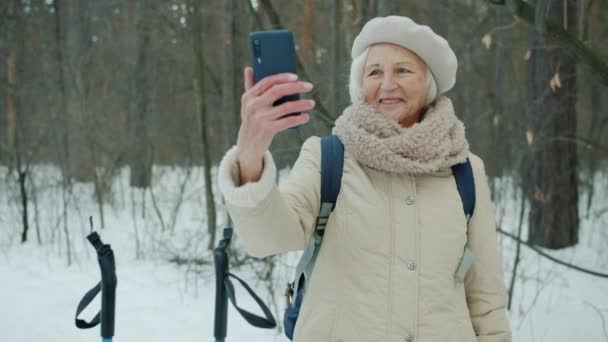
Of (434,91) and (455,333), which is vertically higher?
(434,91)

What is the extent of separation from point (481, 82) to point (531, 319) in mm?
7424

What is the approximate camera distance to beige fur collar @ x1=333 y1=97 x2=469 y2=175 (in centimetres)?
150

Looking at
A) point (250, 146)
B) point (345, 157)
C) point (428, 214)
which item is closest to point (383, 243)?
point (428, 214)

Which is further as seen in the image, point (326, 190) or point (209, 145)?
point (209, 145)

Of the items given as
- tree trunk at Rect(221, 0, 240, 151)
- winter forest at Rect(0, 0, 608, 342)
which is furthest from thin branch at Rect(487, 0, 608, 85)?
tree trunk at Rect(221, 0, 240, 151)

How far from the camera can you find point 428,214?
1.52 metres

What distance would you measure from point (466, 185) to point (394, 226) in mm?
315

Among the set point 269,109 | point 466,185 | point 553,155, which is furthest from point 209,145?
point 269,109

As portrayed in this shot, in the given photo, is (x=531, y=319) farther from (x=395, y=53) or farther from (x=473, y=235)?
(x=395, y=53)

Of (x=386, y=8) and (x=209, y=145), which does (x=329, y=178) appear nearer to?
(x=386, y=8)

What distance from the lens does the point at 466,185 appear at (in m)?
1.62

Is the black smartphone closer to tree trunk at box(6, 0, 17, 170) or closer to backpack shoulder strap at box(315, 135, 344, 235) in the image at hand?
backpack shoulder strap at box(315, 135, 344, 235)

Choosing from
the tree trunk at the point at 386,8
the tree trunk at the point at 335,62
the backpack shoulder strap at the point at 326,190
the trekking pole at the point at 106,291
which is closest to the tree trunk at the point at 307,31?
the tree trunk at the point at 335,62

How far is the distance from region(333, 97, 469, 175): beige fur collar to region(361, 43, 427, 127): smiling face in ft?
0.20
